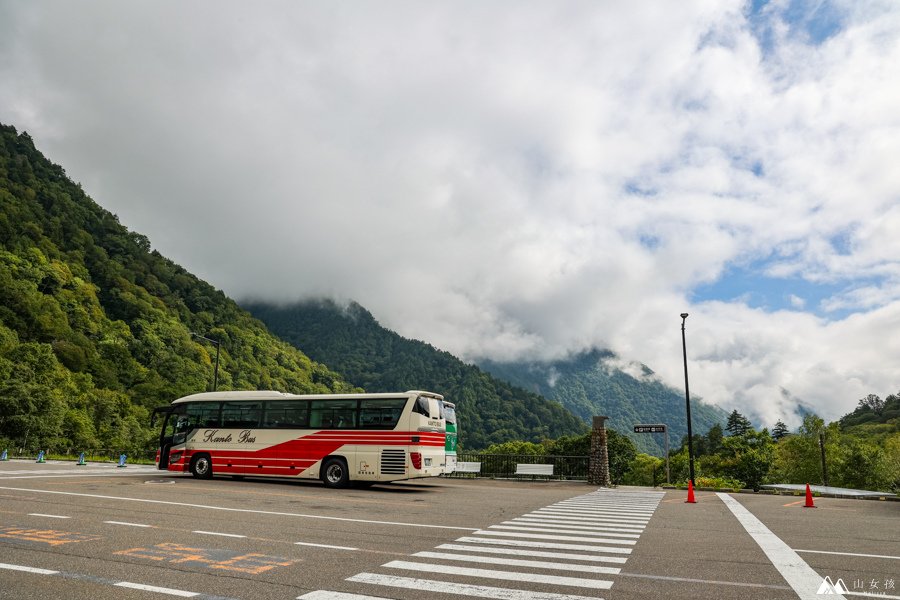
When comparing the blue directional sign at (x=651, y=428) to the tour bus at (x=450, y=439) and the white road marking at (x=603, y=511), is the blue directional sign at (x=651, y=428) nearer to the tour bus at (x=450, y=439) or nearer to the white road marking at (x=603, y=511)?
the tour bus at (x=450, y=439)

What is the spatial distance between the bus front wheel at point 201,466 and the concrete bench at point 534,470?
14.8 m

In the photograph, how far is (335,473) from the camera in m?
19.7

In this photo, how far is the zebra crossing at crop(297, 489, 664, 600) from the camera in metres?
5.80

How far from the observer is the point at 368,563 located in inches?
278

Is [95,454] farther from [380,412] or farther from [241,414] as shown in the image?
[380,412]

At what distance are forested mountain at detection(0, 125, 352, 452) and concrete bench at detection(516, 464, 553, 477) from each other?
43.8 metres

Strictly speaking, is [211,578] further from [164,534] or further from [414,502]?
[414,502]

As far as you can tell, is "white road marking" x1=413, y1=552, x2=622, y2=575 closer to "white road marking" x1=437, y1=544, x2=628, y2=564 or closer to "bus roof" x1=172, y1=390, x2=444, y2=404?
"white road marking" x1=437, y1=544, x2=628, y2=564

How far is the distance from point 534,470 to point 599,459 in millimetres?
3467

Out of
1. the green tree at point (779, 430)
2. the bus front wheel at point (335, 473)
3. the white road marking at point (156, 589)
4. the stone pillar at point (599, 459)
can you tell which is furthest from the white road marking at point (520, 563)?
the green tree at point (779, 430)

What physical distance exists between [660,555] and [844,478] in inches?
3034

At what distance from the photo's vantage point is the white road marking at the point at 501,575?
20.4 feet

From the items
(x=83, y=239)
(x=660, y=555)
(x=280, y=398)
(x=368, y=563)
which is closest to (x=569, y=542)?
(x=660, y=555)

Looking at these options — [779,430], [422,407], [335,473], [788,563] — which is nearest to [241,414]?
[335,473]
